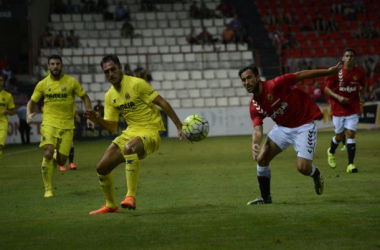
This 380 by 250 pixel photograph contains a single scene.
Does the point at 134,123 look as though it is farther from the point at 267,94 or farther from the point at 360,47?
the point at 360,47

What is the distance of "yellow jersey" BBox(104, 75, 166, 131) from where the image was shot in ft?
32.3

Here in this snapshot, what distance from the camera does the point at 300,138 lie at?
10125 millimetres

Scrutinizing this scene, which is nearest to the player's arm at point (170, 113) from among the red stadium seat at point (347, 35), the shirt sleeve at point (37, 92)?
the shirt sleeve at point (37, 92)

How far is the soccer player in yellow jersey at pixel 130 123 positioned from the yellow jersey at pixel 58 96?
334cm

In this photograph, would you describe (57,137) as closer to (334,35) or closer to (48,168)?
(48,168)

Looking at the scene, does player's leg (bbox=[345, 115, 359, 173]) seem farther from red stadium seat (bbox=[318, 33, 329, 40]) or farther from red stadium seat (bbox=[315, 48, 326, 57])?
red stadium seat (bbox=[318, 33, 329, 40])

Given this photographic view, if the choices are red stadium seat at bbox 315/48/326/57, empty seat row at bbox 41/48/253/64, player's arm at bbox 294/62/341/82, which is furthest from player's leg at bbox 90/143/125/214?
red stadium seat at bbox 315/48/326/57

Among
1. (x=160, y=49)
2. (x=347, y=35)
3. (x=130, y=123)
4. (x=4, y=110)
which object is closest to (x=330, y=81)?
(x=130, y=123)

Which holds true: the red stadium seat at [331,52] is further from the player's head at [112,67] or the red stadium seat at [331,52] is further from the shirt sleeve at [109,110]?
the player's head at [112,67]

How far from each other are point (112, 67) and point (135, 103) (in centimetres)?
62

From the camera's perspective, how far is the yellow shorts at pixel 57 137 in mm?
13008

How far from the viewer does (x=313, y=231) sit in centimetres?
759

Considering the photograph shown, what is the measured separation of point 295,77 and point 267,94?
1.40 feet

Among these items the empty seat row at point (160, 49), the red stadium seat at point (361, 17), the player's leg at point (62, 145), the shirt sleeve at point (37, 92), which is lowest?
the player's leg at point (62, 145)
